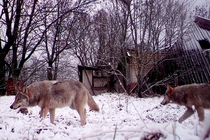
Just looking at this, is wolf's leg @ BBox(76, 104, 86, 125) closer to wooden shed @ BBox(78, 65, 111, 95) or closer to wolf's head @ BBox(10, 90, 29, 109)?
wolf's head @ BBox(10, 90, 29, 109)

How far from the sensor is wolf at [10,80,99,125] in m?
6.93

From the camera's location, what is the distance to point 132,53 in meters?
18.2

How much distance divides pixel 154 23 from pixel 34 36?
36.3ft

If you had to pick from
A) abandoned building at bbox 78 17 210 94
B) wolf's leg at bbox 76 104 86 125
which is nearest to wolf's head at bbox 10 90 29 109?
wolf's leg at bbox 76 104 86 125

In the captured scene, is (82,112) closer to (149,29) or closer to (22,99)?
(22,99)

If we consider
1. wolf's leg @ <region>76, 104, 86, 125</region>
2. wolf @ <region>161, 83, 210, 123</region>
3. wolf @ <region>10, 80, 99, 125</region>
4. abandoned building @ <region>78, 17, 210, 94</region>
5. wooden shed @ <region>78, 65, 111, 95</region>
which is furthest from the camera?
wooden shed @ <region>78, 65, 111, 95</region>

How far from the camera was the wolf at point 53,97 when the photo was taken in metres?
6.93

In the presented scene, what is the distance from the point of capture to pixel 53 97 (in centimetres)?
693

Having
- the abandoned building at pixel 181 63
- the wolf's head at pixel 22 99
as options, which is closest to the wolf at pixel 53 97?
the wolf's head at pixel 22 99

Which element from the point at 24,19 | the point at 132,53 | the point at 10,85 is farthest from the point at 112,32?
the point at 10,85

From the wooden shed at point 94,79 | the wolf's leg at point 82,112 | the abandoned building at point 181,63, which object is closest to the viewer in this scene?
the wolf's leg at point 82,112

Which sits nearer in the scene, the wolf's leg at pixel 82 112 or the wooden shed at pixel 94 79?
the wolf's leg at pixel 82 112

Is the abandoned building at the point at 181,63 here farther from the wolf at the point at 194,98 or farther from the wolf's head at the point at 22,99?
the wolf's head at the point at 22,99

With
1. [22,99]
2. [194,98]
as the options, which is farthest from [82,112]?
[194,98]
